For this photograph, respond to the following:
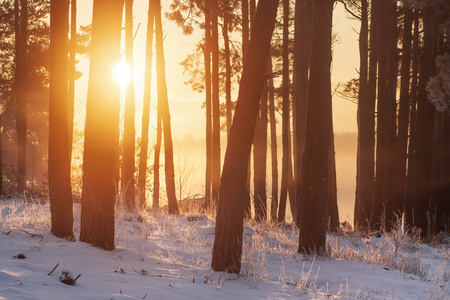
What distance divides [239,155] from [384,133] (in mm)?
9996

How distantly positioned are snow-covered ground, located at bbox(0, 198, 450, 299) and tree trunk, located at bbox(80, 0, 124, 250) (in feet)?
1.09

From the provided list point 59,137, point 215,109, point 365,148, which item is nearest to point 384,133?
point 365,148

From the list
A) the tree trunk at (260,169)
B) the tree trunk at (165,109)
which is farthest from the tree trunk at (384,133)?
the tree trunk at (165,109)

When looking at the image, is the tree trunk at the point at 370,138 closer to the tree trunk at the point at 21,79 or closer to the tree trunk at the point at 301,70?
the tree trunk at the point at 301,70

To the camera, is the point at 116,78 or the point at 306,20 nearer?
the point at 116,78

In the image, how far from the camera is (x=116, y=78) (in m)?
6.92

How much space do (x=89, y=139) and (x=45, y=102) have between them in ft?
80.4

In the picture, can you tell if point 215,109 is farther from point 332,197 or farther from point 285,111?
point 332,197

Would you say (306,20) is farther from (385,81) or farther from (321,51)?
(321,51)

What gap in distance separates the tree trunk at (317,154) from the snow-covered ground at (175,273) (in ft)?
1.58

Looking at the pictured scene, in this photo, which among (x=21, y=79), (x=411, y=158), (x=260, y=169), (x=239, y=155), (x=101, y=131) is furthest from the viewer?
(x=21, y=79)

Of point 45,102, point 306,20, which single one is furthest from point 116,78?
point 45,102

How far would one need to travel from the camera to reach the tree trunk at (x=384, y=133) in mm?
14797

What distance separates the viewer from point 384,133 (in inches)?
A: 582
